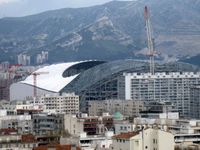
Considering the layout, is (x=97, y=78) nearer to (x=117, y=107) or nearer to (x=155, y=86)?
(x=155, y=86)

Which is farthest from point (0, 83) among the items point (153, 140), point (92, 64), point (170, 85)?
point (153, 140)

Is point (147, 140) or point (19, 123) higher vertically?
point (19, 123)

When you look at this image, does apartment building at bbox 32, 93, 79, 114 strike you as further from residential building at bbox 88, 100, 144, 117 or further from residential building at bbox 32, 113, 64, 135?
residential building at bbox 32, 113, 64, 135

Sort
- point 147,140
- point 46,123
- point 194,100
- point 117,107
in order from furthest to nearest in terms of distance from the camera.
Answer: point 194,100 → point 117,107 → point 46,123 → point 147,140

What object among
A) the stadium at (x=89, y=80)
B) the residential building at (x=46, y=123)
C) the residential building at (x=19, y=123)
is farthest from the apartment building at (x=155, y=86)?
the residential building at (x=46, y=123)

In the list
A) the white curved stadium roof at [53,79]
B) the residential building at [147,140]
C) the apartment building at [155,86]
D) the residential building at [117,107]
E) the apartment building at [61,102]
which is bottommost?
the residential building at [147,140]

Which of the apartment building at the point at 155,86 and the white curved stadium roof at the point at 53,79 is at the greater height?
the white curved stadium roof at the point at 53,79

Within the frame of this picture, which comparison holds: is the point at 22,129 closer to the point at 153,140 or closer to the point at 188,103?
the point at 153,140

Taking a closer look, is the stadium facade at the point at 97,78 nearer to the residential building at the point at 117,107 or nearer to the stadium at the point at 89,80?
the stadium at the point at 89,80

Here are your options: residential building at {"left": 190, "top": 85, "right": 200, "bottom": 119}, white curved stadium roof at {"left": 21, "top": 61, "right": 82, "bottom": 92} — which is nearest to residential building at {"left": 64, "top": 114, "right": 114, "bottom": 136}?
residential building at {"left": 190, "top": 85, "right": 200, "bottom": 119}

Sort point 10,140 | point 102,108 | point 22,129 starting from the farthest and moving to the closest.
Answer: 1. point 102,108
2. point 22,129
3. point 10,140

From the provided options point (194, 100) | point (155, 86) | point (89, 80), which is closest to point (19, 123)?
point (194, 100)
